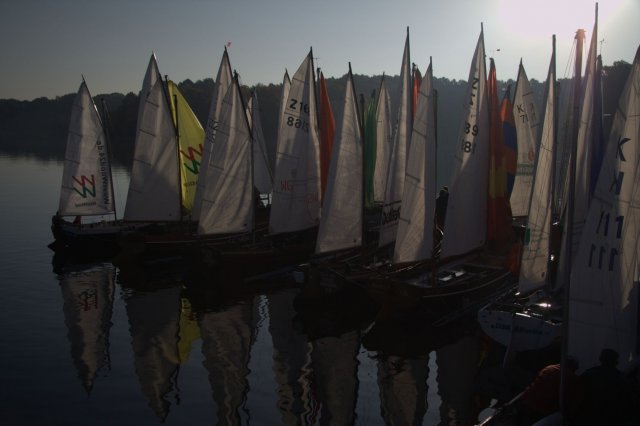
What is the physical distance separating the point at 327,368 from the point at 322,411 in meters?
→ 2.93

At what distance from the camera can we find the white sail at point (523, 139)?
29.0 meters

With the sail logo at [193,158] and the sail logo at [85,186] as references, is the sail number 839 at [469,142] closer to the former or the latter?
the sail logo at [193,158]

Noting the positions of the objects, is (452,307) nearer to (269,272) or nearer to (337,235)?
(337,235)

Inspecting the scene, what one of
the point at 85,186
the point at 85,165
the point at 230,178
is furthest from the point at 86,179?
the point at 230,178

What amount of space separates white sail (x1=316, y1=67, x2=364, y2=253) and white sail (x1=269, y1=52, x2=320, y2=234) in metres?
3.82

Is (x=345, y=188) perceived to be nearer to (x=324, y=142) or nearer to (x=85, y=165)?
(x=324, y=142)

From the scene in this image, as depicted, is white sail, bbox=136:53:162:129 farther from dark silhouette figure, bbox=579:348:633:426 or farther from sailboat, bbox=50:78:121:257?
dark silhouette figure, bbox=579:348:633:426

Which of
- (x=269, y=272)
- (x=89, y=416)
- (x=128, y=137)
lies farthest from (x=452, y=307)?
(x=128, y=137)

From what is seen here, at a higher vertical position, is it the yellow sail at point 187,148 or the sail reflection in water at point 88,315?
the yellow sail at point 187,148

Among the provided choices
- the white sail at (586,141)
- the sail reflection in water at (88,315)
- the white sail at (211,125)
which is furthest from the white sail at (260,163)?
the white sail at (586,141)

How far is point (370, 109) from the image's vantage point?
3434 centimetres

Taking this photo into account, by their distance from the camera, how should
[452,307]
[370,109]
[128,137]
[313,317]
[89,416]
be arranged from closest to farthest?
[89,416] → [452,307] → [313,317] → [370,109] → [128,137]

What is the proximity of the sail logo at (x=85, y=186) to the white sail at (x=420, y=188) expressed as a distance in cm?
2102

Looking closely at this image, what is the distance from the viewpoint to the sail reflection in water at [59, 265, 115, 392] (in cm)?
1806
